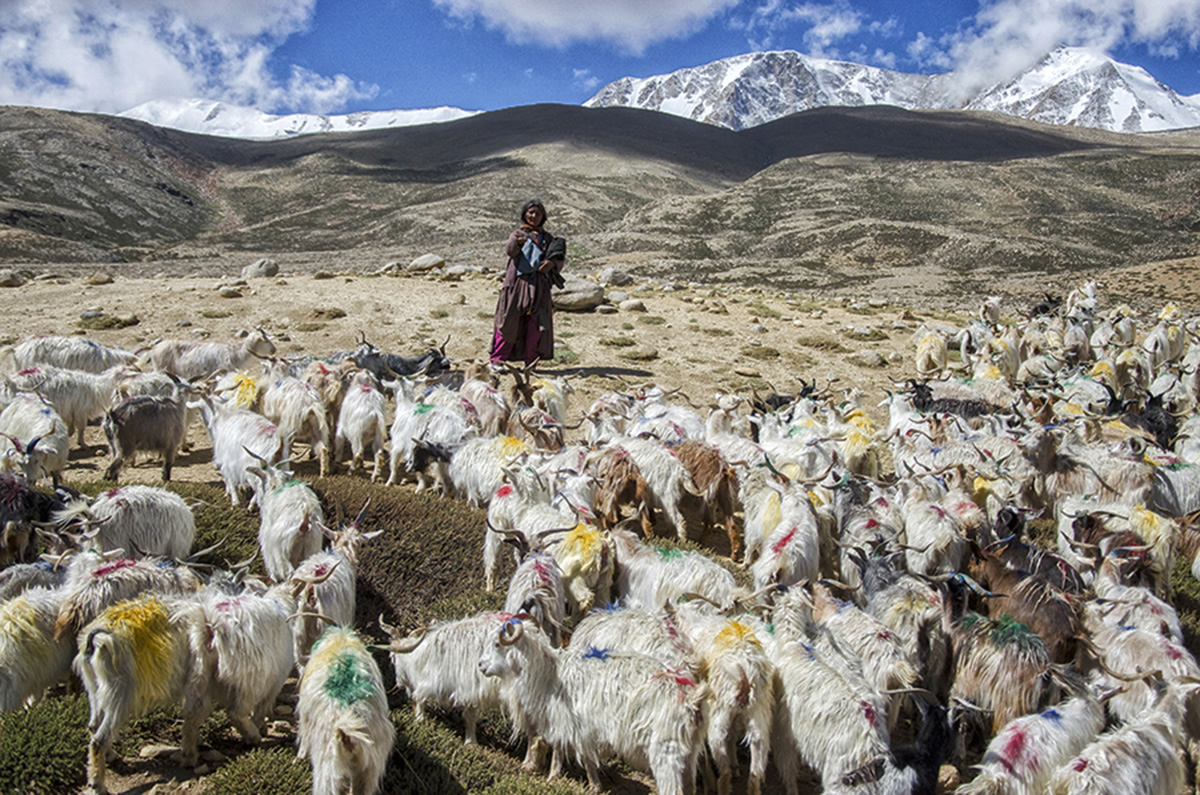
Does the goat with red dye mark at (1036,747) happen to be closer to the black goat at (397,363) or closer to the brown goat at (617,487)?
the brown goat at (617,487)

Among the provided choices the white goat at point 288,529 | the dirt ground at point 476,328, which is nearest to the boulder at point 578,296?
the dirt ground at point 476,328

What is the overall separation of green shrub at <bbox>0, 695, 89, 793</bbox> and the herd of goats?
15 centimetres

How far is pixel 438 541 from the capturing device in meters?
7.29

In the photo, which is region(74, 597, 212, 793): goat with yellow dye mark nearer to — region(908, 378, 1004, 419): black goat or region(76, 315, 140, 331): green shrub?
region(908, 378, 1004, 419): black goat

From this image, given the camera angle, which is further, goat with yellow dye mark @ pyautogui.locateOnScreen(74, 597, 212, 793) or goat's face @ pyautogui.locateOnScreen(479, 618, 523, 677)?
goat's face @ pyautogui.locateOnScreen(479, 618, 523, 677)

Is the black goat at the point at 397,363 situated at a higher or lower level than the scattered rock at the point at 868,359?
higher

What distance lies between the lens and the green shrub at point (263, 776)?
4.21 meters

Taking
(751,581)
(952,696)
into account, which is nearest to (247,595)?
(751,581)

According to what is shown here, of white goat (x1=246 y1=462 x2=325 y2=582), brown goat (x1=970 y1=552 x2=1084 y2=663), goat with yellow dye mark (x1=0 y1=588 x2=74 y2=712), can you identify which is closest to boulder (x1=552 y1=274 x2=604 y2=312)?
white goat (x1=246 y1=462 x2=325 y2=582)

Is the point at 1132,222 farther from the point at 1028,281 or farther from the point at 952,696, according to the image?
the point at 952,696

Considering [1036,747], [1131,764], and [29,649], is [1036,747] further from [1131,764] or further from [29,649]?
[29,649]

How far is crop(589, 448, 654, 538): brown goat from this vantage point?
25.0 feet

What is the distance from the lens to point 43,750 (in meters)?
4.27

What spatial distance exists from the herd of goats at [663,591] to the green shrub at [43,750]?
152 millimetres
